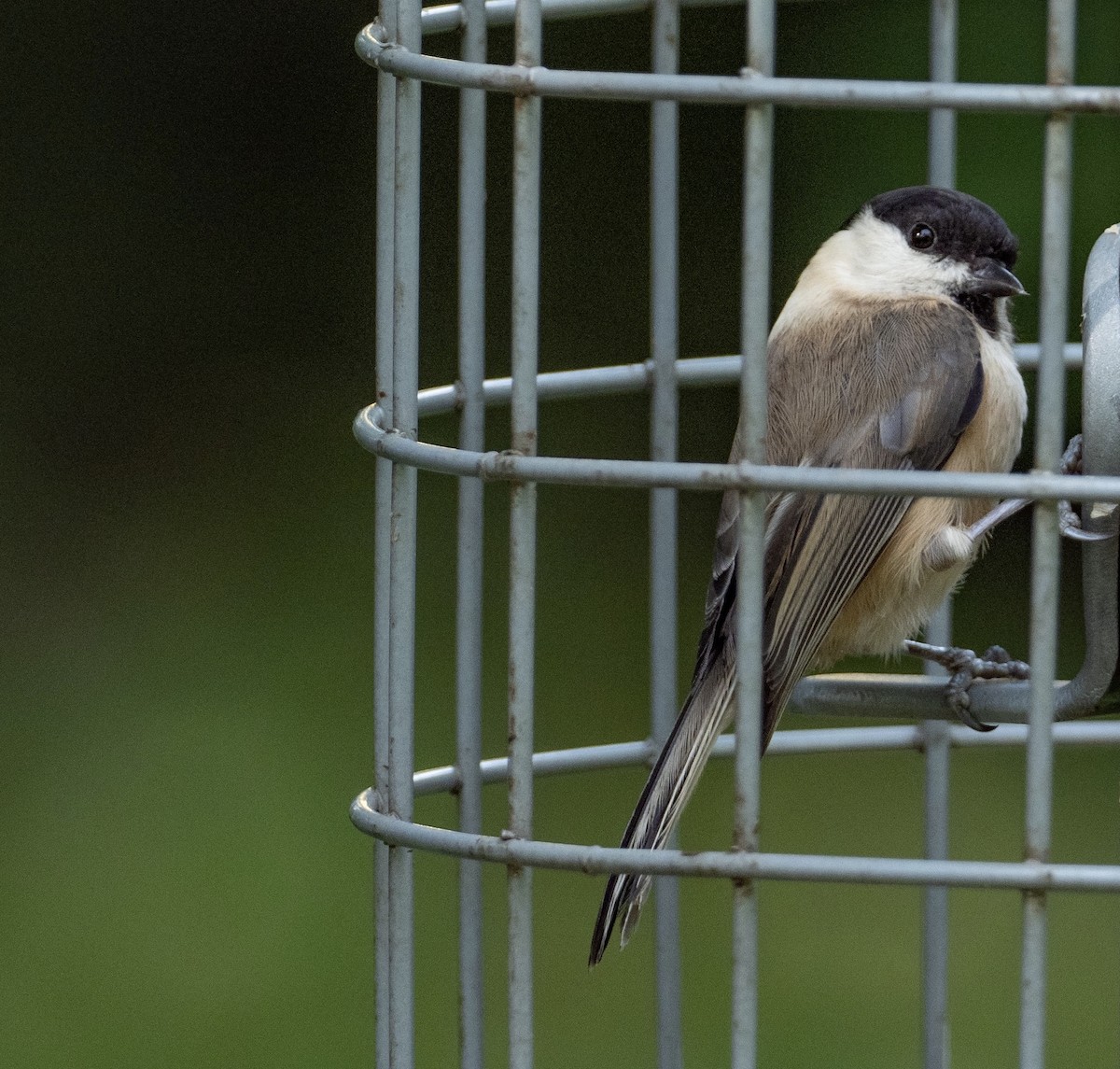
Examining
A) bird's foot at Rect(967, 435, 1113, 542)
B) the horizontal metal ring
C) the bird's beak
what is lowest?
bird's foot at Rect(967, 435, 1113, 542)

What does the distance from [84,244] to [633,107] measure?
1.22m

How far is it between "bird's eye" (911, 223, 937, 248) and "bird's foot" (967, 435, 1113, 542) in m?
0.44

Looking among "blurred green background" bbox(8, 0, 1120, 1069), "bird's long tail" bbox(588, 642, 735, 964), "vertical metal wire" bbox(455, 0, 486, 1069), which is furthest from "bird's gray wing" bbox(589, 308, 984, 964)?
"blurred green background" bbox(8, 0, 1120, 1069)

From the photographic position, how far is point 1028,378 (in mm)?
2713

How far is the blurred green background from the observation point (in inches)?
124

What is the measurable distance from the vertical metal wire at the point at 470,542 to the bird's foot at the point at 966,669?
39 centimetres

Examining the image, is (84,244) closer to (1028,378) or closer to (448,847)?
(1028,378)

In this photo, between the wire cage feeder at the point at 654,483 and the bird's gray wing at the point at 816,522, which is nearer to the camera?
the wire cage feeder at the point at 654,483

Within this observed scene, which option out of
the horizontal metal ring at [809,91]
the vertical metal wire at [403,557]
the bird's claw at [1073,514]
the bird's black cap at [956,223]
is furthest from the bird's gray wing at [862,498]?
the horizontal metal ring at [809,91]

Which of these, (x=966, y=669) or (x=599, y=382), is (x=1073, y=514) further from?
(x=599, y=382)

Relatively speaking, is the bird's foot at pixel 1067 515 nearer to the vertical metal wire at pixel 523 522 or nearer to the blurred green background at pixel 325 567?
the vertical metal wire at pixel 523 522

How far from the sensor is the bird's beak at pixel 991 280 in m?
2.05

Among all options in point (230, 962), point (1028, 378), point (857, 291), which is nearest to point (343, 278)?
point (230, 962)

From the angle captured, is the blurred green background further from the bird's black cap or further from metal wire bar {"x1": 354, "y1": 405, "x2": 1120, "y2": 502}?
metal wire bar {"x1": 354, "y1": 405, "x2": 1120, "y2": 502}
